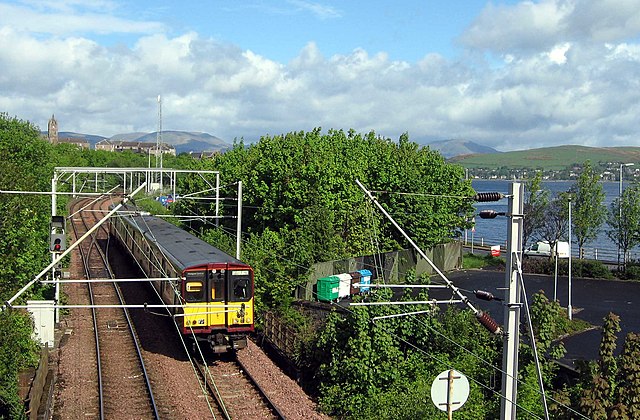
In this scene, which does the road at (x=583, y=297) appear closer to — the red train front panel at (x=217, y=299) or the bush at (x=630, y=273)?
the bush at (x=630, y=273)

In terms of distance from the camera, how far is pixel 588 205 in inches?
1703

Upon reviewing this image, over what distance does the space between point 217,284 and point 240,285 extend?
749 millimetres

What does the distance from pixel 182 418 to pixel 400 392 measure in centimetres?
571

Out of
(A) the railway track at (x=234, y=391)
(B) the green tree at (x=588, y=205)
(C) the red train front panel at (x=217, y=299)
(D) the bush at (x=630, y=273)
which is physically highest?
(B) the green tree at (x=588, y=205)

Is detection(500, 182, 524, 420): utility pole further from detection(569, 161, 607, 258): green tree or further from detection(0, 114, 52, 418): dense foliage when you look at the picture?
detection(569, 161, 607, 258): green tree

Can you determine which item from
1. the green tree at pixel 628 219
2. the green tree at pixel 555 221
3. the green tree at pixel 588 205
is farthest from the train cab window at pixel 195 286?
the green tree at pixel 628 219

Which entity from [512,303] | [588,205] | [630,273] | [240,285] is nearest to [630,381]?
[512,303]

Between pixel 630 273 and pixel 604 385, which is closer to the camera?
pixel 604 385

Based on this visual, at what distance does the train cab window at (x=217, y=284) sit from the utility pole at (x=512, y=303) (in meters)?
12.3

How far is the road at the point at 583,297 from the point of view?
25.2m

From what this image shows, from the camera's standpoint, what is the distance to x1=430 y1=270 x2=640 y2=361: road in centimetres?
2520

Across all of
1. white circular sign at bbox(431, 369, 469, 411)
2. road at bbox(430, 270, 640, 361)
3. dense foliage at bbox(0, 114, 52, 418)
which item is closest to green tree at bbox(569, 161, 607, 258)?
road at bbox(430, 270, 640, 361)

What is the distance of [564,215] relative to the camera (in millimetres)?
44156

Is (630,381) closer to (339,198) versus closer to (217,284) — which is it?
(217,284)
